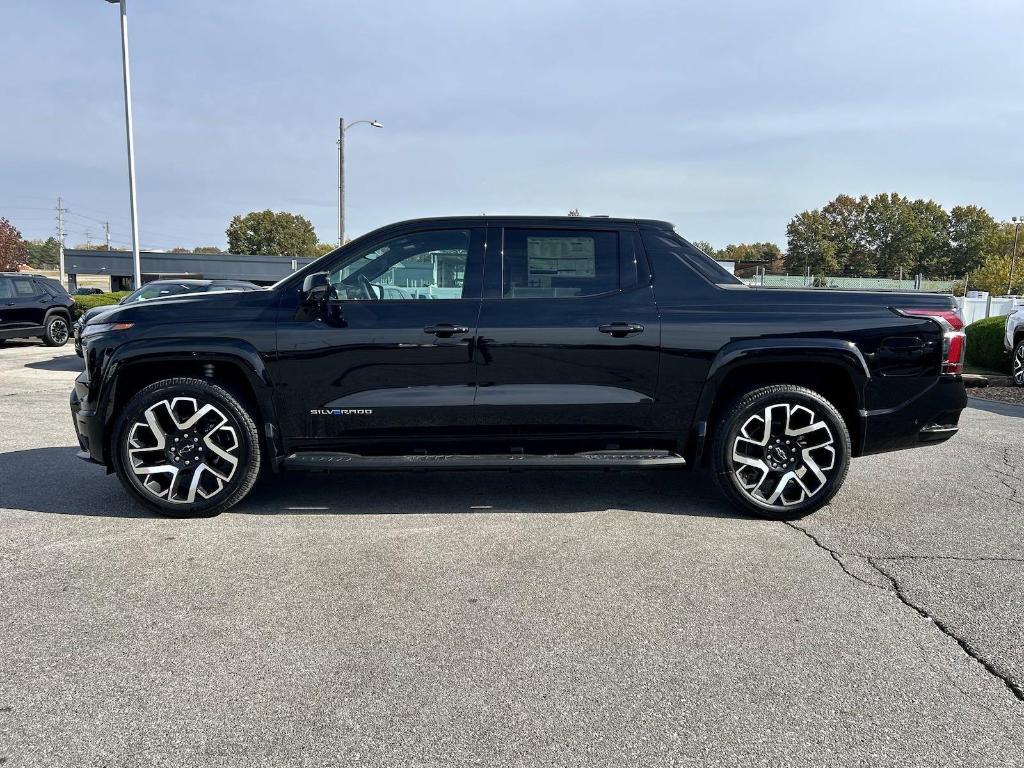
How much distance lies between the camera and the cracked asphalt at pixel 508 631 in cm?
237

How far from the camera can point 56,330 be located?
1656 centimetres

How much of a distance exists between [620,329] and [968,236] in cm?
12396

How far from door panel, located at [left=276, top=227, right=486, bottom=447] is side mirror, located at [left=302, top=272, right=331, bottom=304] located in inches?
5.3

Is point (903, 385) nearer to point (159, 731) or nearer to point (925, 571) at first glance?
point (925, 571)

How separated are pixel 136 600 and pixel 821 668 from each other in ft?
9.74

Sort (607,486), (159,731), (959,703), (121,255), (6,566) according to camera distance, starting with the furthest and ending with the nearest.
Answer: (121,255) → (607,486) → (6,566) → (959,703) → (159,731)

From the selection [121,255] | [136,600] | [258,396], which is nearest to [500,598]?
[136,600]

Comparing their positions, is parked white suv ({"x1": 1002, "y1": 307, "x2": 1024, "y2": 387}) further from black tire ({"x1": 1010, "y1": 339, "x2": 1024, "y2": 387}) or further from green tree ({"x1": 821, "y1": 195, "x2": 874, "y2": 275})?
green tree ({"x1": 821, "y1": 195, "x2": 874, "y2": 275})

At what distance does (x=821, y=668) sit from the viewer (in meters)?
2.81

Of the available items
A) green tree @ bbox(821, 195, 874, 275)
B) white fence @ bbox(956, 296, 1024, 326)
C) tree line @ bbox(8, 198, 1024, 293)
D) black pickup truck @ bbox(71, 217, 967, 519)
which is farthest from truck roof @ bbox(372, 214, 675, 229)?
green tree @ bbox(821, 195, 874, 275)

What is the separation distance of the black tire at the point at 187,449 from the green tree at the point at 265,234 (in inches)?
3704

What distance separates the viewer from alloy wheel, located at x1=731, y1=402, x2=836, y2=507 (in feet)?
15.1

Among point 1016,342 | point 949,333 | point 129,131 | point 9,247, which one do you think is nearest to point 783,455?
point 949,333

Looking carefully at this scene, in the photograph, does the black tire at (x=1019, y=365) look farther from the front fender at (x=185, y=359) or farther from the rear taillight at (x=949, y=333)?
the front fender at (x=185, y=359)
